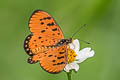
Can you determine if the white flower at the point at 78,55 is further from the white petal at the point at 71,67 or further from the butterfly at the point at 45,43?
the butterfly at the point at 45,43

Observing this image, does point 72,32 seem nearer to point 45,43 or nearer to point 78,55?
point 78,55

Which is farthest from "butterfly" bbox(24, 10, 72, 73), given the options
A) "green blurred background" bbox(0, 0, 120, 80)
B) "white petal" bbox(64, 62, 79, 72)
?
"green blurred background" bbox(0, 0, 120, 80)

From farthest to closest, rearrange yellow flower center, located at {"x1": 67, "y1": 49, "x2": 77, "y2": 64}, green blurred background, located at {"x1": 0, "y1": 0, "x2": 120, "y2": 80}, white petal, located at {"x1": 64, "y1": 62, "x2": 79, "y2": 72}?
green blurred background, located at {"x1": 0, "y1": 0, "x2": 120, "y2": 80}
yellow flower center, located at {"x1": 67, "y1": 49, "x2": 77, "y2": 64}
white petal, located at {"x1": 64, "y1": 62, "x2": 79, "y2": 72}

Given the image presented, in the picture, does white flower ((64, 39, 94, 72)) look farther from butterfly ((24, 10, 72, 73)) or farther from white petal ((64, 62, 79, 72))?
butterfly ((24, 10, 72, 73))

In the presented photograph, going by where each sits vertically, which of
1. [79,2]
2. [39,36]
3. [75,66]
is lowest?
[75,66]
